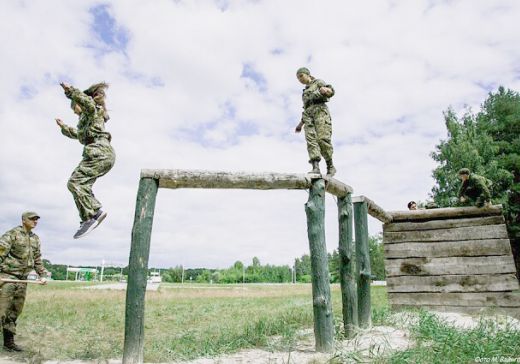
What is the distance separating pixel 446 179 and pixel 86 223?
2431 cm

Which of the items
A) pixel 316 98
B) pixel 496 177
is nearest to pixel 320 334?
pixel 316 98

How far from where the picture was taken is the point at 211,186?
4.70 metres

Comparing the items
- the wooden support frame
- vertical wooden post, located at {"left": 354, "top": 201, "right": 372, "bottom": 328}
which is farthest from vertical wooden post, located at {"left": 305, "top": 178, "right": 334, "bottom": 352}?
vertical wooden post, located at {"left": 354, "top": 201, "right": 372, "bottom": 328}

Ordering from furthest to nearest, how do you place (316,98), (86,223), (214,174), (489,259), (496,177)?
(496,177) → (489,259) → (316,98) → (214,174) → (86,223)

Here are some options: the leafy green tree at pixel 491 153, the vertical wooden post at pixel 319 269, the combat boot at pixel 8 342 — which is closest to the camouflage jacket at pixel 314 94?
the vertical wooden post at pixel 319 269

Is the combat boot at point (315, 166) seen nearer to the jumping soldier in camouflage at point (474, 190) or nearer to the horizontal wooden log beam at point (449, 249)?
the horizontal wooden log beam at point (449, 249)

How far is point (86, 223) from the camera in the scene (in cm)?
404

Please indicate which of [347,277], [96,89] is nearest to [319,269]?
[347,277]

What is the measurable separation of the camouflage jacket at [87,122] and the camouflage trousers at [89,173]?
0.32 ft

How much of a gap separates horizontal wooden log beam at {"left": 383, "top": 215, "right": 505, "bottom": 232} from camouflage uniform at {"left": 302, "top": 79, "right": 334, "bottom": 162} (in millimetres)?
3510

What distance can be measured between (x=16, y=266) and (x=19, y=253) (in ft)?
0.63

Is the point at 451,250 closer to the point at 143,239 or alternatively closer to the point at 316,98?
the point at 316,98

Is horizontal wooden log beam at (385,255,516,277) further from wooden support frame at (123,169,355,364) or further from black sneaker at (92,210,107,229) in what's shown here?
black sneaker at (92,210,107,229)

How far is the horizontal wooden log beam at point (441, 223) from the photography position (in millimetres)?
7871
